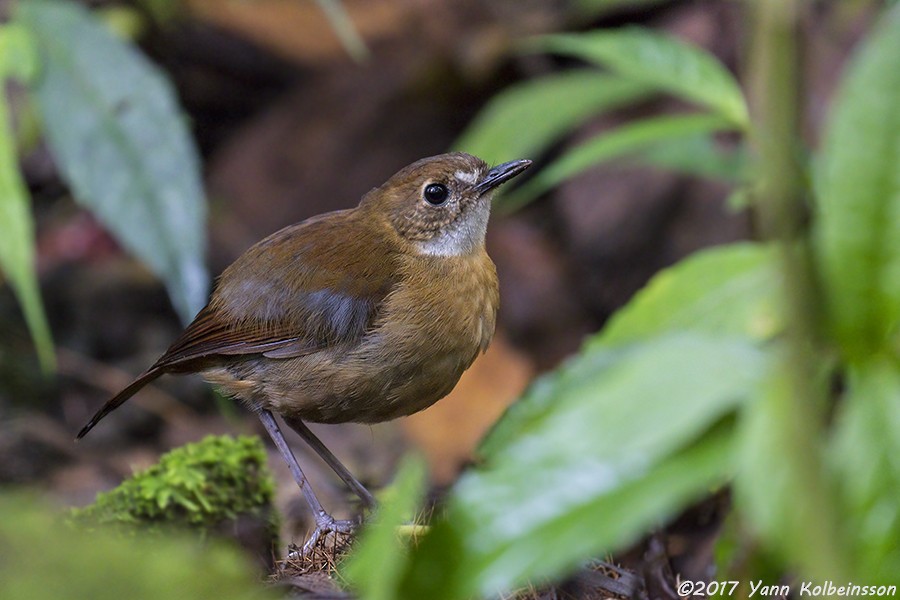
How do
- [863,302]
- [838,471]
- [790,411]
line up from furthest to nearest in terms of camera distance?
[863,302]
[838,471]
[790,411]

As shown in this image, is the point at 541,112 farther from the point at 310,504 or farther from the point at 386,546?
the point at 386,546

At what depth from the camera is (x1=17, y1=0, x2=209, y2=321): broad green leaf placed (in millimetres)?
3629

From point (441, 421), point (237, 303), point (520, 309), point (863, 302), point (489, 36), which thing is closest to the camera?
point (863, 302)

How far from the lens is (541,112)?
411 centimetres

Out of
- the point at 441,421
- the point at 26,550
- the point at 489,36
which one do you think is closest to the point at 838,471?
the point at 26,550

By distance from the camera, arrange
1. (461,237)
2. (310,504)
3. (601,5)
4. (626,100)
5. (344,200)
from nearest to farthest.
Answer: (310,504)
(461,237)
(626,100)
(601,5)
(344,200)

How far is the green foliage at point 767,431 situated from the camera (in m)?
1.21

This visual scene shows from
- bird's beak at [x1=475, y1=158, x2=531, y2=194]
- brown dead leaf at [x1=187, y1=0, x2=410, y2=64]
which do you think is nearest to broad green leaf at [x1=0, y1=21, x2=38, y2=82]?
bird's beak at [x1=475, y1=158, x2=531, y2=194]

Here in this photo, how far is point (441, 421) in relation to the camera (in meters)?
5.88

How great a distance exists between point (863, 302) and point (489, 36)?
556cm

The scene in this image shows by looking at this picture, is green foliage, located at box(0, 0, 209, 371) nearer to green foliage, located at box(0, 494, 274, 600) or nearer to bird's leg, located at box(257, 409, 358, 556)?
bird's leg, located at box(257, 409, 358, 556)

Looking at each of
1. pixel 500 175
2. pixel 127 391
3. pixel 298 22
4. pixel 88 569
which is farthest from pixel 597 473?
pixel 298 22

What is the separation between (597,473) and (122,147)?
2.70 meters

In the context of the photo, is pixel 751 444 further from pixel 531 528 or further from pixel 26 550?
pixel 26 550
